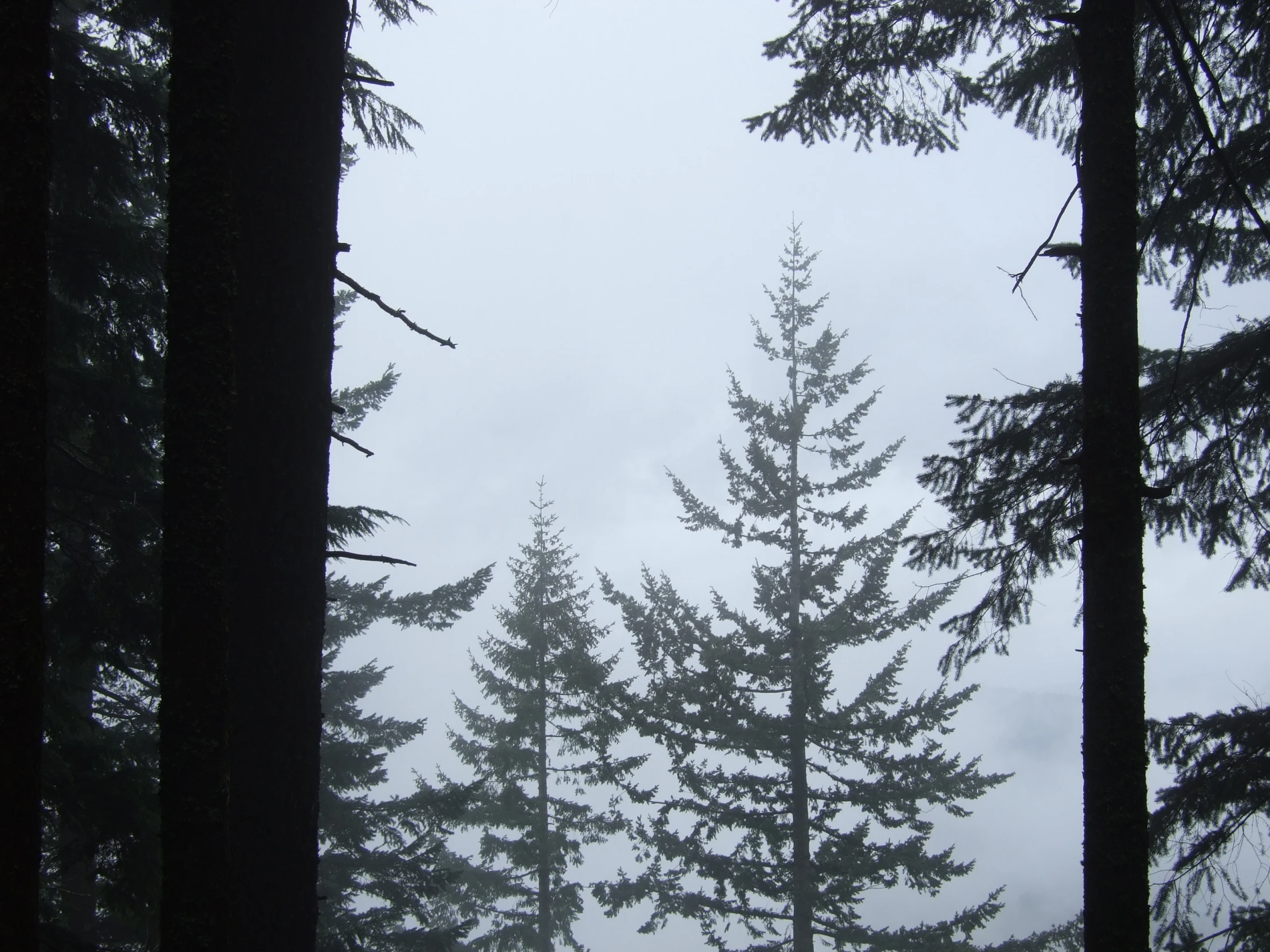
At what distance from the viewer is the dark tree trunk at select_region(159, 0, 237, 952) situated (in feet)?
11.8

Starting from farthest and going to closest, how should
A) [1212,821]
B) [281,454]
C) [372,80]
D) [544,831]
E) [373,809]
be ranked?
[544,831] → [373,809] → [1212,821] → [372,80] → [281,454]

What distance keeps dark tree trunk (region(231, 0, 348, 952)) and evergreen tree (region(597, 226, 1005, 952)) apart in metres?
15.2

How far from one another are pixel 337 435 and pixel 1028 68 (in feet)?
19.7

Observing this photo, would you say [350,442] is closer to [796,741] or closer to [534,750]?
[796,741]

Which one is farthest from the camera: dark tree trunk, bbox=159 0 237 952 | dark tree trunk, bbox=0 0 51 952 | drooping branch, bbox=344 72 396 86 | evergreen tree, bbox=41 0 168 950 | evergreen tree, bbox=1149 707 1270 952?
evergreen tree, bbox=1149 707 1270 952

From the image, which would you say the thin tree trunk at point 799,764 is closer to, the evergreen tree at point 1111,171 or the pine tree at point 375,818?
the pine tree at point 375,818

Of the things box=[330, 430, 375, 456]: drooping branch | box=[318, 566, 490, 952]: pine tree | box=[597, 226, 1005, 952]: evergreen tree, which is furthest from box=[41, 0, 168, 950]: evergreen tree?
box=[597, 226, 1005, 952]: evergreen tree

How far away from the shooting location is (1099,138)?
5.12 meters

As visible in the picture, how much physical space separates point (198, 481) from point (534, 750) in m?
24.3

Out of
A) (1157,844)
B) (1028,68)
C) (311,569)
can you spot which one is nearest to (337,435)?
(311,569)

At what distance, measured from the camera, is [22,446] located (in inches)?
131

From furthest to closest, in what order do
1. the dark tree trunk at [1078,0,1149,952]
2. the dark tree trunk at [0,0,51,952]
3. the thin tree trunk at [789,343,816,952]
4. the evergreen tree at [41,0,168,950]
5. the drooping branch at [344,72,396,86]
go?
1. the thin tree trunk at [789,343,816,952]
2. the evergreen tree at [41,0,168,950]
3. the drooping branch at [344,72,396,86]
4. the dark tree trunk at [1078,0,1149,952]
5. the dark tree trunk at [0,0,51,952]

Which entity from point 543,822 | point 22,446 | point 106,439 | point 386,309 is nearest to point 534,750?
point 543,822

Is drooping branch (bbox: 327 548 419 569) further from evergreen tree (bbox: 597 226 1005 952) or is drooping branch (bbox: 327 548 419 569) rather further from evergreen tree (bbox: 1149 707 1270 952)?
evergreen tree (bbox: 597 226 1005 952)
